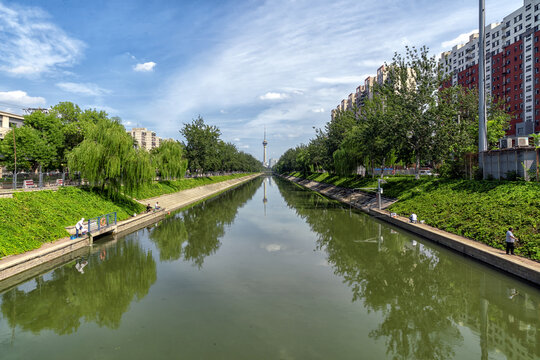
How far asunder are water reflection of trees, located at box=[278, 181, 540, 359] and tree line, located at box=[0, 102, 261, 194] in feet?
66.4

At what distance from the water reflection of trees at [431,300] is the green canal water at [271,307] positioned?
5cm

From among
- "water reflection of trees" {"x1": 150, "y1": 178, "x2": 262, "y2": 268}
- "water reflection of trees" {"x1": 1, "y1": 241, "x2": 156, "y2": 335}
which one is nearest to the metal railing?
"water reflection of trees" {"x1": 150, "y1": 178, "x2": 262, "y2": 268}

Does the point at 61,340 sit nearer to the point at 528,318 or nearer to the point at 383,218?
the point at 528,318

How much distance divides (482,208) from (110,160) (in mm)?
29512

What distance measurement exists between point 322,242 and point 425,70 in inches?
1075

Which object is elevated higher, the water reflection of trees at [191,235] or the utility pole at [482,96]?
the utility pole at [482,96]

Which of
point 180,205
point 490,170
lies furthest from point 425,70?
point 180,205

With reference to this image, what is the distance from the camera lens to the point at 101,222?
71.3ft

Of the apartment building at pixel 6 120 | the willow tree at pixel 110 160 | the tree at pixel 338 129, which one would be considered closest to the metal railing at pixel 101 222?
the willow tree at pixel 110 160

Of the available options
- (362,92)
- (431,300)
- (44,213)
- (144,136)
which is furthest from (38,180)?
(144,136)

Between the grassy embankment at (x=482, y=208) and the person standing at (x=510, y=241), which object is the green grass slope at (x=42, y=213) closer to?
the person standing at (x=510, y=241)

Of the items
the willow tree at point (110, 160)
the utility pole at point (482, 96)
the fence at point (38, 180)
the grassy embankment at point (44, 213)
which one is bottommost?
the grassy embankment at point (44, 213)

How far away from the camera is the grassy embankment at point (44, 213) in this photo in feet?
51.0

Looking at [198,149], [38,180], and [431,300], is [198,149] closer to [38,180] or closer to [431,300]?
[38,180]
